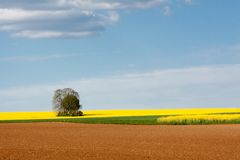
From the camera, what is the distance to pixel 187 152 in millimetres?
34344

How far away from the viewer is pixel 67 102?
382 ft

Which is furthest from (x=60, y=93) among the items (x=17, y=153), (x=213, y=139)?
(x=17, y=153)

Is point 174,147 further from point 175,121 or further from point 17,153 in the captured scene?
point 175,121

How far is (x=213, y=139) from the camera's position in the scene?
45.9 meters

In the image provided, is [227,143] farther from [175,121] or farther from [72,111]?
[72,111]

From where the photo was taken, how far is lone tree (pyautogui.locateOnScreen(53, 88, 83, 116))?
116938 millimetres

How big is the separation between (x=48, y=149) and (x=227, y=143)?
14092 mm

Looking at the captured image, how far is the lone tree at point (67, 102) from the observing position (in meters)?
117

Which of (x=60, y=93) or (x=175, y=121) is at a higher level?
(x=60, y=93)

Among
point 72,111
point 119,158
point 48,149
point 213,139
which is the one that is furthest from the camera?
point 72,111

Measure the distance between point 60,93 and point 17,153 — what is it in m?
86.5

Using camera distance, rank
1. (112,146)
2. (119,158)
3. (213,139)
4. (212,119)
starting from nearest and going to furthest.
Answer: (119,158), (112,146), (213,139), (212,119)

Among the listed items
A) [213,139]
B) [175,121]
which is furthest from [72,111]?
[213,139]

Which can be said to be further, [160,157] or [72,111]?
[72,111]
